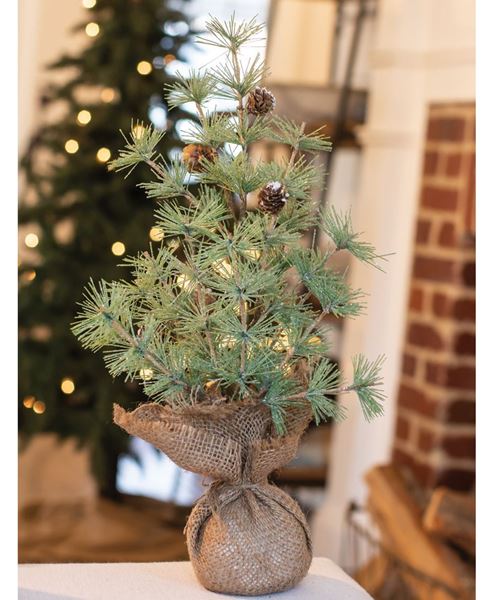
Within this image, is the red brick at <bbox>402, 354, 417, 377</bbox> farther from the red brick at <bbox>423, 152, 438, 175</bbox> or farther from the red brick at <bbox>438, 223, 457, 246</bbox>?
the red brick at <bbox>423, 152, 438, 175</bbox>

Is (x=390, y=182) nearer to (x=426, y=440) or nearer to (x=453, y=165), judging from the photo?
(x=453, y=165)

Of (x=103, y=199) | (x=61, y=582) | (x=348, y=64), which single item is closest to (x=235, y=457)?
(x=61, y=582)

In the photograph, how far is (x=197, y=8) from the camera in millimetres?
5086

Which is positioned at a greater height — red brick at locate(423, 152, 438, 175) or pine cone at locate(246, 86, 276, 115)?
pine cone at locate(246, 86, 276, 115)

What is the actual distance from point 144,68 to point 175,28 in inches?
7.0

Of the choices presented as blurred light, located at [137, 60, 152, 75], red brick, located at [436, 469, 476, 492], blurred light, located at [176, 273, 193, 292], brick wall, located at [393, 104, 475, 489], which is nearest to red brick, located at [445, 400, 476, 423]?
brick wall, located at [393, 104, 475, 489]

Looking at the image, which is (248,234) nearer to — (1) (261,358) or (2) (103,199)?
(1) (261,358)

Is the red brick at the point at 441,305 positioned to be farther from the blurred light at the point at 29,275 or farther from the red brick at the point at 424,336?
Answer: the blurred light at the point at 29,275

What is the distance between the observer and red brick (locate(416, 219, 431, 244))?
277cm

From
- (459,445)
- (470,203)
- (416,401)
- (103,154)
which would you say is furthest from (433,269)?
(103,154)

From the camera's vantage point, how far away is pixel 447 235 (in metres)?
2.68

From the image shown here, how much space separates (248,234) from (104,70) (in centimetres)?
247

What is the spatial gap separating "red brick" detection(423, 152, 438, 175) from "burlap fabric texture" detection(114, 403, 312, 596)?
1.78m

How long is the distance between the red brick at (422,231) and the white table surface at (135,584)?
1724 millimetres
